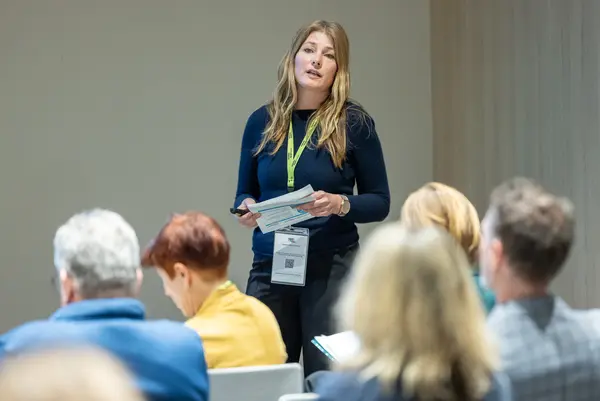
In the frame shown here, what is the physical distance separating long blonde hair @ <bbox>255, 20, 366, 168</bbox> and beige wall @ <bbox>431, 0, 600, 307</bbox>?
1334 mm

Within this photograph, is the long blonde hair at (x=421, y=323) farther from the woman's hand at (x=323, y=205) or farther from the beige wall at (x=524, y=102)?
the beige wall at (x=524, y=102)

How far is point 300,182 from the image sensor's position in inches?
118

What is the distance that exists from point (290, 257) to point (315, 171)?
35 centimetres

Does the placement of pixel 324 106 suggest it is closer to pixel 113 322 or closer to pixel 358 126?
pixel 358 126

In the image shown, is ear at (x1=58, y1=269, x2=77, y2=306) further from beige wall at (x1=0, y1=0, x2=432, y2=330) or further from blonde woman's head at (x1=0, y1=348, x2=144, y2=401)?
beige wall at (x1=0, y1=0, x2=432, y2=330)

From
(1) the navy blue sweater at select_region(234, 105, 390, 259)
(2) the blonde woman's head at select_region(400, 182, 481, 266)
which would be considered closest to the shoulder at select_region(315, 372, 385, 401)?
(2) the blonde woman's head at select_region(400, 182, 481, 266)

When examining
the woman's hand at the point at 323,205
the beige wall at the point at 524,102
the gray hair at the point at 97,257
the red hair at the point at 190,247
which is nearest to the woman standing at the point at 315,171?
the woman's hand at the point at 323,205

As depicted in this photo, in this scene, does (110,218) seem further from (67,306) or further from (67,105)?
(67,105)

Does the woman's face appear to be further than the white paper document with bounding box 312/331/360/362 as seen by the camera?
Yes

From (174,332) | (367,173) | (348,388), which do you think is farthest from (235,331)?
(367,173)

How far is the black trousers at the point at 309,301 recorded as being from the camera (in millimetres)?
2904

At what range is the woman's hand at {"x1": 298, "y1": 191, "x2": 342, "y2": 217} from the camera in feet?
9.41

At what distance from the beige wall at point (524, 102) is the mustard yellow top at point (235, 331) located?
212cm

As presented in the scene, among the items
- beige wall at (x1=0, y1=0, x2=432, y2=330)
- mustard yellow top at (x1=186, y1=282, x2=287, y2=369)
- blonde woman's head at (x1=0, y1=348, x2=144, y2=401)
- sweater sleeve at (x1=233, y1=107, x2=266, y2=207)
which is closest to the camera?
blonde woman's head at (x1=0, y1=348, x2=144, y2=401)
